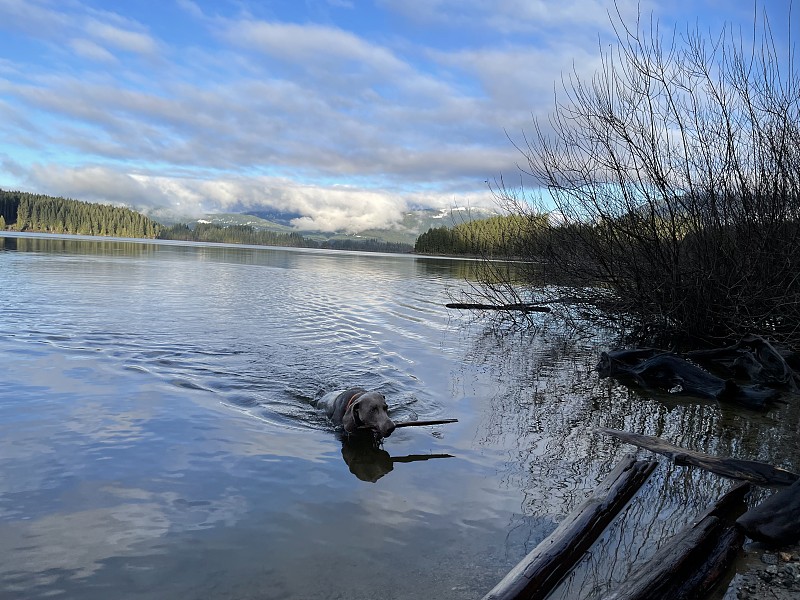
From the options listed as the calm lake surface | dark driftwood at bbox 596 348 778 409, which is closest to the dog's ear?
the calm lake surface

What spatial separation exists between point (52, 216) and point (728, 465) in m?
207

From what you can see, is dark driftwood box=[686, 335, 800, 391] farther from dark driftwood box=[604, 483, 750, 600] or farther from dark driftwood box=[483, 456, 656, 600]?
dark driftwood box=[604, 483, 750, 600]

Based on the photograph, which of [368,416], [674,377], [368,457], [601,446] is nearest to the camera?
[368,457]

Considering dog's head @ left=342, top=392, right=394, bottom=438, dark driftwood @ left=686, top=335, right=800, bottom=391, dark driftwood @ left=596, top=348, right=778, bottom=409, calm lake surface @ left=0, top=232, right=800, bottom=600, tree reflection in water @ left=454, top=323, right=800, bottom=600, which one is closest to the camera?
calm lake surface @ left=0, top=232, right=800, bottom=600

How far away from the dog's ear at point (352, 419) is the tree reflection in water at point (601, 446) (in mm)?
1792

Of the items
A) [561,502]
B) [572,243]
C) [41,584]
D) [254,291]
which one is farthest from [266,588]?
[254,291]

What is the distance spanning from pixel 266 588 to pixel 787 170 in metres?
13.3

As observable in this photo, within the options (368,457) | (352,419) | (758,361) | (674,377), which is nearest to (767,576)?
(368,457)

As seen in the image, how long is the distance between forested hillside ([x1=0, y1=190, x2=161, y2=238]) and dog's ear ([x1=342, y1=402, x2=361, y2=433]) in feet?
645

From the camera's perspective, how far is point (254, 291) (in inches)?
1036

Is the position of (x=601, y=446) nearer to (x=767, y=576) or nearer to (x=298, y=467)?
(x=767, y=576)

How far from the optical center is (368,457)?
22.4 feet

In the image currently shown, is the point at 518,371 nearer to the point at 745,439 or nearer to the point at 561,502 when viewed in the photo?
the point at 745,439

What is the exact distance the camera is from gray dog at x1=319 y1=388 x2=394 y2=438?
7172 mm
